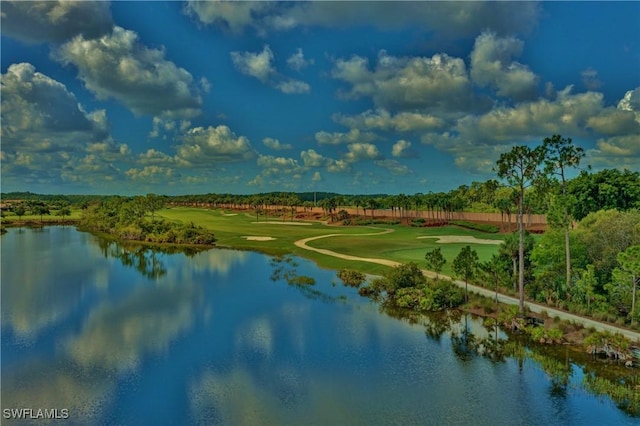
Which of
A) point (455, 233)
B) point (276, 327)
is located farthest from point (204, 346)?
point (455, 233)

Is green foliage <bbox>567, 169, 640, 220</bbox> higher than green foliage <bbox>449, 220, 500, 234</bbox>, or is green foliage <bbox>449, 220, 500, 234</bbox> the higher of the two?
green foliage <bbox>567, 169, 640, 220</bbox>

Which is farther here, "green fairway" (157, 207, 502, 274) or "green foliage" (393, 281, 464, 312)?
"green fairway" (157, 207, 502, 274)

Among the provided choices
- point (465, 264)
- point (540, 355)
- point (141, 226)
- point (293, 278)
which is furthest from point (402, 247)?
point (141, 226)

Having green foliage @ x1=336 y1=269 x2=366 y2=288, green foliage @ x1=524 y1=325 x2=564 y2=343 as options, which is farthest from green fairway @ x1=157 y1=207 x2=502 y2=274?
green foliage @ x1=524 y1=325 x2=564 y2=343

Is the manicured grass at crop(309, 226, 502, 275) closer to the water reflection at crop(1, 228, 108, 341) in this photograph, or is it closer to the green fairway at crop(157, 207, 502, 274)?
the green fairway at crop(157, 207, 502, 274)

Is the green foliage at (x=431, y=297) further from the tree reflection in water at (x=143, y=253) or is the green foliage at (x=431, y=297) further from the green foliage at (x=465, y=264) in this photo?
the tree reflection in water at (x=143, y=253)

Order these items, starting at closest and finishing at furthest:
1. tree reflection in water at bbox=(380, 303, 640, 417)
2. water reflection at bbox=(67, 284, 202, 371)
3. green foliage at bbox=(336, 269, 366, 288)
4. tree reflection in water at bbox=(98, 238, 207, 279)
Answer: tree reflection in water at bbox=(380, 303, 640, 417)
water reflection at bbox=(67, 284, 202, 371)
green foliage at bbox=(336, 269, 366, 288)
tree reflection in water at bbox=(98, 238, 207, 279)

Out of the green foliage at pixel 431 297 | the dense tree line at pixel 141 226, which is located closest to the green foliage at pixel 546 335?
the green foliage at pixel 431 297

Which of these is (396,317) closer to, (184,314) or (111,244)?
(184,314)
